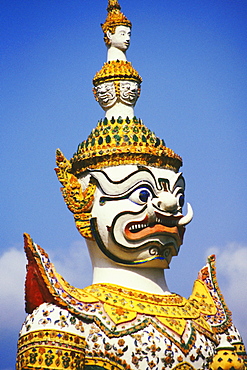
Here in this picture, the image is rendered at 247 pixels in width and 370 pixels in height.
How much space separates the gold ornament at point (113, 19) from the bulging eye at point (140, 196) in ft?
7.68

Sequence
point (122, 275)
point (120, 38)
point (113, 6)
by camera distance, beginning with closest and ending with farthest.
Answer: point (122, 275) < point (120, 38) < point (113, 6)

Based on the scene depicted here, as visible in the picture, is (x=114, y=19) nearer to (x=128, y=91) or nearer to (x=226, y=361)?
(x=128, y=91)

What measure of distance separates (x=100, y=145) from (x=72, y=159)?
48 centimetres

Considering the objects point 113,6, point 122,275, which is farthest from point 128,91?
point 122,275

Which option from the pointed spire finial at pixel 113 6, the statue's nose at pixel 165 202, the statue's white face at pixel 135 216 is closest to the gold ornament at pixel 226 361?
the statue's white face at pixel 135 216

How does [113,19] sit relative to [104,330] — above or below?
above

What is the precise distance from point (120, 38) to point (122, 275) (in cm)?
326

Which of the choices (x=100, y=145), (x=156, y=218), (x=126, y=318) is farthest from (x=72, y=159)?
(x=126, y=318)

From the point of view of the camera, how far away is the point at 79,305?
12.8m

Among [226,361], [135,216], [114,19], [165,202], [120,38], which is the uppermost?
[114,19]

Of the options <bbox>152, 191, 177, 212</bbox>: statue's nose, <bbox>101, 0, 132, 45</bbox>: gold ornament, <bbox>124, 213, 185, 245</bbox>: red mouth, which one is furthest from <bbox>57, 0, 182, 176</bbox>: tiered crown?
<bbox>124, 213, 185, 245</bbox>: red mouth

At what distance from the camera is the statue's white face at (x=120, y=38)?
47.1 feet

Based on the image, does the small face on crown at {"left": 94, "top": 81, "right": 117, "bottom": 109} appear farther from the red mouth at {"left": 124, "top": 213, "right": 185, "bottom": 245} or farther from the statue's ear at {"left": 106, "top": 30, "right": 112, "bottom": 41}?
the red mouth at {"left": 124, "top": 213, "right": 185, "bottom": 245}

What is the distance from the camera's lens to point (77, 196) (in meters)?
13.5
